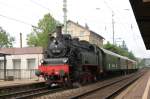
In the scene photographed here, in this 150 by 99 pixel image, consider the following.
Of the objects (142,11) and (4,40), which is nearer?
(142,11)

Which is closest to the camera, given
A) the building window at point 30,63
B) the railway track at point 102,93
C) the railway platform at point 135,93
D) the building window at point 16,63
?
the railway platform at point 135,93

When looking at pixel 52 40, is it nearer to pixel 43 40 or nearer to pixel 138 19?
pixel 138 19

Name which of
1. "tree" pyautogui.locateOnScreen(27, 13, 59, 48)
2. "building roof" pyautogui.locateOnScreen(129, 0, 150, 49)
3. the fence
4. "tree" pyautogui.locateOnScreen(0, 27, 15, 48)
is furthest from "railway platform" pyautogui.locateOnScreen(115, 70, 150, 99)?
"tree" pyautogui.locateOnScreen(0, 27, 15, 48)

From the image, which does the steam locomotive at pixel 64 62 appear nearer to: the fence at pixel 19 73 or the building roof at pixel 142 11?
the building roof at pixel 142 11

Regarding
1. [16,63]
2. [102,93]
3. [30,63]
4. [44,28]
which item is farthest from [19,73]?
[44,28]

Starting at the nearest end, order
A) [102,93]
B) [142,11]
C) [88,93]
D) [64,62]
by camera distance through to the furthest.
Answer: [142,11], [88,93], [102,93], [64,62]

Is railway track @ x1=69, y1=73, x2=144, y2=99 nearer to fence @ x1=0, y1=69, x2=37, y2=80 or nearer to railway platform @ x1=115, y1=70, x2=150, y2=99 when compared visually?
railway platform @ x1=115, y1=70, x2=150, y2=99

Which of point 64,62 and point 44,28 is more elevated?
point 44,28

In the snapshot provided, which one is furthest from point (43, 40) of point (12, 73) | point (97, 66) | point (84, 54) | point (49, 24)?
point (84, 54)

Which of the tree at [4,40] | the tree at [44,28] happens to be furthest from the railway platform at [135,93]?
the tree at [4,40]

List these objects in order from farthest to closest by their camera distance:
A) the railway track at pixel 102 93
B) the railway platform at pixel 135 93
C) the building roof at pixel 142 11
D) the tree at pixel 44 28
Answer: the tree at pixel 44 28 < the railway track at pixel 102 93 < the railway platform at pixel 135 93 < the building roof at pixel 142 11

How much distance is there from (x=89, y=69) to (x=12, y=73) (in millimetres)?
13472

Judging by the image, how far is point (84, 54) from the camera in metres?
26.8

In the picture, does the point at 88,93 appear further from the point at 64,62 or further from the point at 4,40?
the point at 4,40
